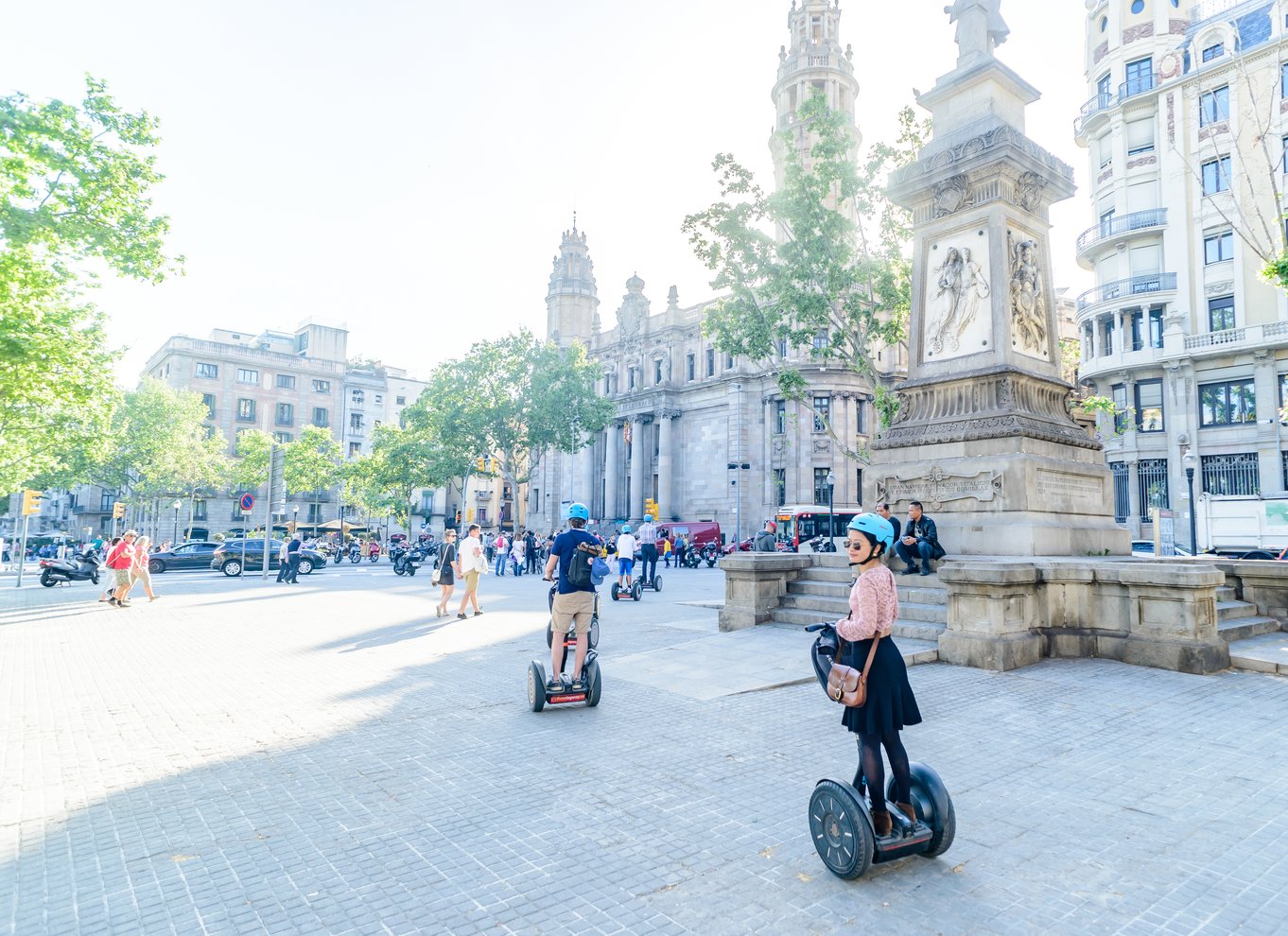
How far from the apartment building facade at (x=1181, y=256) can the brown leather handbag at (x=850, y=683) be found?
34431 millimetres

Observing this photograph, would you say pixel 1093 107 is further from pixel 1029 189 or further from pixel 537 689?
pixel 537 689

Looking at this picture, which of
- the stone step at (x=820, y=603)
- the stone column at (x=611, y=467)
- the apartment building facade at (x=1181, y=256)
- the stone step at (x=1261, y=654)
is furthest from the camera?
the stone column at (x=611, y=467)

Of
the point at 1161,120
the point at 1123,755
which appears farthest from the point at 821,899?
the point at 1161,120

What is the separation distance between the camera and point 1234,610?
33.8 ft

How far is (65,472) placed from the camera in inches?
2032

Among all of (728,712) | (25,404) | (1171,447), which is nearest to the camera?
(728,712)

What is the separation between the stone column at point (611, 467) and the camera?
63.4m

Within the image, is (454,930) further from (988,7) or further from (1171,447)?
(1171,447)

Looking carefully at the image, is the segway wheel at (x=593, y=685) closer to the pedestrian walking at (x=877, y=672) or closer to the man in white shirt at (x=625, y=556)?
the pedestrian walking at (x=877, y=672)

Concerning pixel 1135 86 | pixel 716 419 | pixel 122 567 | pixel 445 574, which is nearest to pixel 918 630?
pixel 445 574

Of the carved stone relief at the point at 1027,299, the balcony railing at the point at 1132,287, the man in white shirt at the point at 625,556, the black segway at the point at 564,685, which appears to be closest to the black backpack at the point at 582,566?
the black segway at the point at 564,685

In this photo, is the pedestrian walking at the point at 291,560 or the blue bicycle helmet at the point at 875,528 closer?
the blue bicycle helmet at the point at 875,528

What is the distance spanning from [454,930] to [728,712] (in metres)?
3.91

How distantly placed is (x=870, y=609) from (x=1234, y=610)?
996cm
